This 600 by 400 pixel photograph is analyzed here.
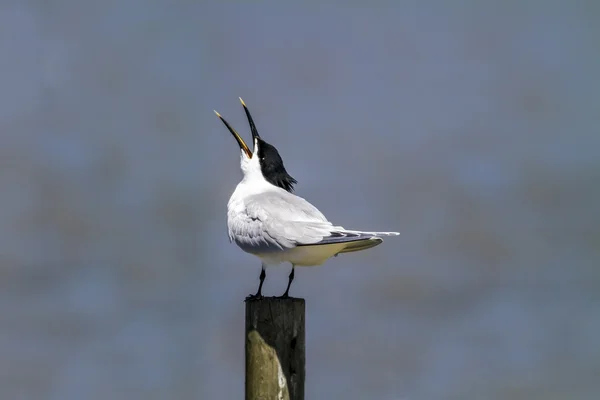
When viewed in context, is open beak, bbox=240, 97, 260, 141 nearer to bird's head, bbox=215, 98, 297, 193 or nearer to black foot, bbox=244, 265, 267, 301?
bird's head, bbox=215, 98, 297, 193

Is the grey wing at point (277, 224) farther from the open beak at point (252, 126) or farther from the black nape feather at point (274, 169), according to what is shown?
the open beak at point (252, 126)

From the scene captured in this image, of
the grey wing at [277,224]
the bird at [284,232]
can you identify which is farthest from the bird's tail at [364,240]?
the grey wing at [277,224]

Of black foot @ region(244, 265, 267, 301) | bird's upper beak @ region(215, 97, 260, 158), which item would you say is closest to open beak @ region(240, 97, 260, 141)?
bird's upper beak @ region(215, 97, 260, 158)

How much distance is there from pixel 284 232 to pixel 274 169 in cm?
169

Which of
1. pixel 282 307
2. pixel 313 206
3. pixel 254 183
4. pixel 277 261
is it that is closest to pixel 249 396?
pixel 282 307

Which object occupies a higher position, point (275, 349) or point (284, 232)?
point (284, 232)

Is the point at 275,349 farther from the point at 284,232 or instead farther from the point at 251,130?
the point at 251,130

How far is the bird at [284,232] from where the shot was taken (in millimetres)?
7039

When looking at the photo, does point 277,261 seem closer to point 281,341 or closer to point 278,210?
point 278,210

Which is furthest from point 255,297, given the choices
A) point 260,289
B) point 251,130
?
point 251,130

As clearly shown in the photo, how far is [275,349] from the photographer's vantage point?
6613 millimetres

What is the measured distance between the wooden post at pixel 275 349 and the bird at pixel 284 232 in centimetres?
46

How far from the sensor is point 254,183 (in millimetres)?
8625

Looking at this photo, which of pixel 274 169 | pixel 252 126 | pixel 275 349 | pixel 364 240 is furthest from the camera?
pixel 252 126
